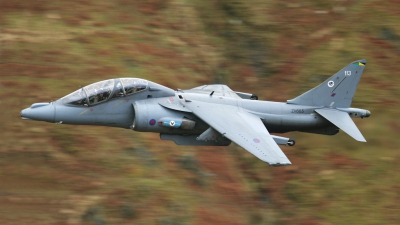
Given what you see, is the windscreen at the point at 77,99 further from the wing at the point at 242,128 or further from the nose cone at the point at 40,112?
the wing at the point at 242,128

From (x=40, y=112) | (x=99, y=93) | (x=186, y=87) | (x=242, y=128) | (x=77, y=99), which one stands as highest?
(x=186, y=87)

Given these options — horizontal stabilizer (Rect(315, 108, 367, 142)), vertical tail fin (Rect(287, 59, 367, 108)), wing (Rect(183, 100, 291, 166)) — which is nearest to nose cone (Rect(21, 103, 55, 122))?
wing (Rect(183, 100, 291, 166))

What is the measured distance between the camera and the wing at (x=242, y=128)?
26625mm

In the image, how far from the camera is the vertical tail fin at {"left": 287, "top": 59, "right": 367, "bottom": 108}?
31.2 m

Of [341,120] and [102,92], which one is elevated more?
[102,92]

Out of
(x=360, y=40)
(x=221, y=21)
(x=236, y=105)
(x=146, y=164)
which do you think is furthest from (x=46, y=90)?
(x=360, y=40)

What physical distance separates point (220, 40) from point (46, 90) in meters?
15.1

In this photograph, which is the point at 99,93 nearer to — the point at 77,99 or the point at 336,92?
the point at 77,99

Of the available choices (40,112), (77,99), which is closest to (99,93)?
(77,99)

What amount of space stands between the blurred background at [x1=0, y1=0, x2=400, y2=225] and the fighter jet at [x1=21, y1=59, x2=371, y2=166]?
5097 mm

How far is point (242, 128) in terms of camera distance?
2830 cm

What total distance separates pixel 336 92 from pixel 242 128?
557 centimetres

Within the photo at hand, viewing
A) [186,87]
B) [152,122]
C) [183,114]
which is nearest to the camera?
[152,122]

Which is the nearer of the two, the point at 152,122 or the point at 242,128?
the point at 242,128
